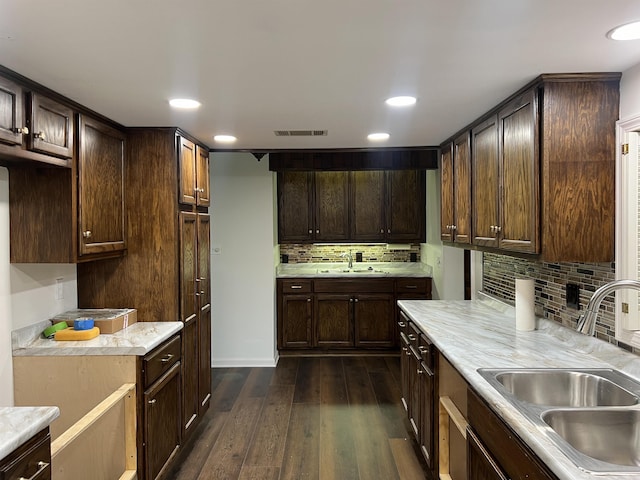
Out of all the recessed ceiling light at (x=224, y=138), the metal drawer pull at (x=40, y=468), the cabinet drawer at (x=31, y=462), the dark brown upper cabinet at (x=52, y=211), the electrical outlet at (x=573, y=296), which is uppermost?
the recessed ceiling light at (x=224, y=138)

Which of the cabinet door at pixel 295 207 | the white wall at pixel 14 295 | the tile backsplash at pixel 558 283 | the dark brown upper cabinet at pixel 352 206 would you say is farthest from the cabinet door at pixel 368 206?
the white wall at pixel 14 295

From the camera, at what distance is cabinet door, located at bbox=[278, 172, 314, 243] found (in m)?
5.52

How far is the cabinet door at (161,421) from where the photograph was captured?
2469 millimetres

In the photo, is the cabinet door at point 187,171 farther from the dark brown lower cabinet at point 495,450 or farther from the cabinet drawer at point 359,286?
the cabinet drawer at point 359,286

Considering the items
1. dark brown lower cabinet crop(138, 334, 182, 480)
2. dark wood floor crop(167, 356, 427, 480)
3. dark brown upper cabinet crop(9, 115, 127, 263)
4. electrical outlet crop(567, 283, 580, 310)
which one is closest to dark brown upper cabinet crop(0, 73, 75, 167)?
dark brown upper cabinet crop(9, 115, 127, 263)

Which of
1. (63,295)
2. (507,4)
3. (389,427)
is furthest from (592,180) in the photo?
(63,295)

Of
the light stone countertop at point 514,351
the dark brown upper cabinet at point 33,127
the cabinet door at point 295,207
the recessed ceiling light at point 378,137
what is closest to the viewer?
the light stone countertop at point 514,351

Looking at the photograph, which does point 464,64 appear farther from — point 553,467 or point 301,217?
point 301,217

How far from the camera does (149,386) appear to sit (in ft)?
8.20

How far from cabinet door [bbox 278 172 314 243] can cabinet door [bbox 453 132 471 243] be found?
2414 millimetres

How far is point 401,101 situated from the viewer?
2.44m

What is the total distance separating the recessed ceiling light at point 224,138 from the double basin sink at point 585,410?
7.75ft

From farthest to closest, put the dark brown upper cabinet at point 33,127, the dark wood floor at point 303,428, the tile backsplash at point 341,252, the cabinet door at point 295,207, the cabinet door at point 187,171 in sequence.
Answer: the tile backsplash at point 341,252 → the cabinet door at point 295,207 → the cabinet door at point 187,171 → the dark wood floor at point 303,428 → the dark brown upper cabinet at point 33,127

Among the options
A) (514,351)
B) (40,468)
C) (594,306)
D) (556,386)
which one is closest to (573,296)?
(514,351)
